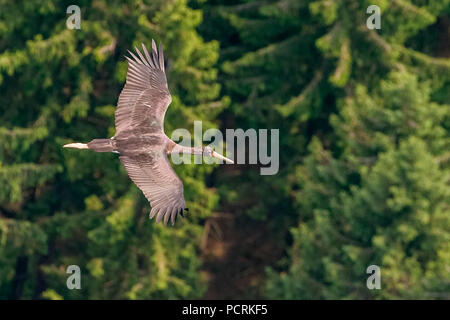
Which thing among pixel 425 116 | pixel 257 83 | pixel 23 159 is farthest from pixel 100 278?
pixel 425 116

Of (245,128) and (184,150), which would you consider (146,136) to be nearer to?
(184,150)

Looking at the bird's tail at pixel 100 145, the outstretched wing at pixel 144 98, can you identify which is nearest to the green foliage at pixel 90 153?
the outstretched wing at pixel 144 98

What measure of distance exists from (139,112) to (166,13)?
21.9 ft

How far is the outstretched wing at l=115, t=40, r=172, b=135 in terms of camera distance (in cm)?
1952

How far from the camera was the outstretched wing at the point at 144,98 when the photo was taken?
19.5 metres

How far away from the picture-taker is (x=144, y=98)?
19.6 metres

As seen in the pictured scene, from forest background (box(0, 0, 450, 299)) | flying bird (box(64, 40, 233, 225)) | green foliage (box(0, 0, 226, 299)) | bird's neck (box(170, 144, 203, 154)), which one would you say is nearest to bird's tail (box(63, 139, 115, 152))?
flying bird (box(64, 40, 233, 225))

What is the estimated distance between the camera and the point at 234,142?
98.5 feet

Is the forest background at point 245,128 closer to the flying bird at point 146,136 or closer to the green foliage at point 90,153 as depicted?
the green foliage at point 90,153

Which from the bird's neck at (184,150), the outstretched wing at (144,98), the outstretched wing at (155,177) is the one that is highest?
the outstretched wing at (144,98)

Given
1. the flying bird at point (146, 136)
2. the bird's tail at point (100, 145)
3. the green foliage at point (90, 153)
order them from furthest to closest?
the green foliage at point (90, 153)
the flying bird at point (146, 136)
the bird's tail at point (100, 145)

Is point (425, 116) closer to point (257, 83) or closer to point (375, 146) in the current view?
point (375, 146)

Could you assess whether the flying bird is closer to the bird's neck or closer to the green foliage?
the bird's neck

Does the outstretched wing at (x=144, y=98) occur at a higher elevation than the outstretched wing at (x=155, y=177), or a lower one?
higher
